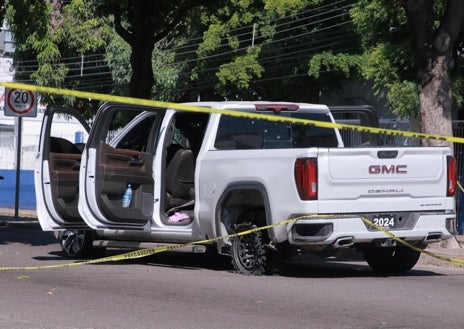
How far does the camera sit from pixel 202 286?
10.7m

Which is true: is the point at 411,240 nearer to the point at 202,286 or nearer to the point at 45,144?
the point at 202,286

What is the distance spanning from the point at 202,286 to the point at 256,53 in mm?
24153

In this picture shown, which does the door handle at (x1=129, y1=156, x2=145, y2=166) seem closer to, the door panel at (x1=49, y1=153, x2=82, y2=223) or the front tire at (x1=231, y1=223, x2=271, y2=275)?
the door panel at (x1=49, y1=153, x2=82, y2=223)

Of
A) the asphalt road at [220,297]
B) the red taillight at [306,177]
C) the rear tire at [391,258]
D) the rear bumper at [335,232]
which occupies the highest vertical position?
the red taillight at [306,177]

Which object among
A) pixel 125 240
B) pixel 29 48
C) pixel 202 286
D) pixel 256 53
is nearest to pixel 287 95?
pixel 256 53

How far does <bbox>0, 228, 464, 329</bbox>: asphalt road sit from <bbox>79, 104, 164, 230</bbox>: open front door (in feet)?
2.09

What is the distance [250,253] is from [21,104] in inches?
395

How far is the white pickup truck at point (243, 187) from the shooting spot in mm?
11211

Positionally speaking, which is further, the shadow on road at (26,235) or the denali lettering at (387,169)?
the shadow on road at (26,235)

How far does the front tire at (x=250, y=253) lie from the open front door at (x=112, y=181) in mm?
1387

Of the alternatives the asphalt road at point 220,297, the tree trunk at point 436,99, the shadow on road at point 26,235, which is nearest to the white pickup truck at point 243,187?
the asphalt road at point 220,297

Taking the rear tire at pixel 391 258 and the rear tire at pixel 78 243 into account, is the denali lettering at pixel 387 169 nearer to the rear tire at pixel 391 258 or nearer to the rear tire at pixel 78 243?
the rear tire at pixel 391 258

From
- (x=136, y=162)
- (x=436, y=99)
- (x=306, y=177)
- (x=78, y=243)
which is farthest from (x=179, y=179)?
(x=436, y=99)

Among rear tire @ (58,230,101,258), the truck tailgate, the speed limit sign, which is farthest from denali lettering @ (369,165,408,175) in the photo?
the speed limit sign
